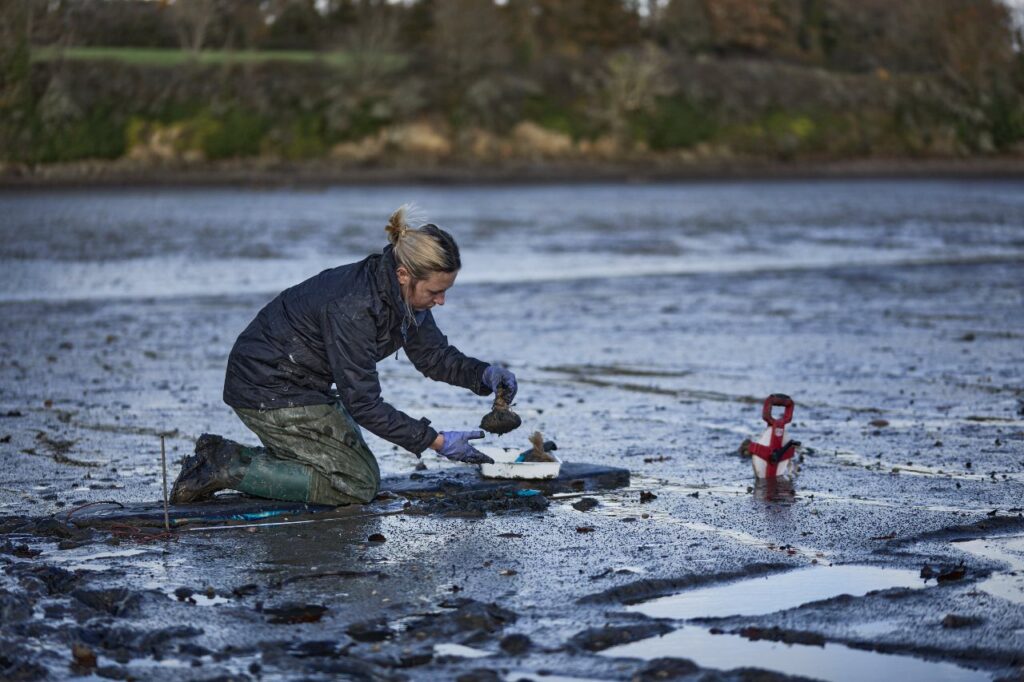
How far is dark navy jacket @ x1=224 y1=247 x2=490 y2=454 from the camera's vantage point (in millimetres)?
6770

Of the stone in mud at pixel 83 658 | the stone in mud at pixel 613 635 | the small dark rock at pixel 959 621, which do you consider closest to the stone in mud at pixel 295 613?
the stone in mud at pixel 83 658

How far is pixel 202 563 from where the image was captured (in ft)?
20.2

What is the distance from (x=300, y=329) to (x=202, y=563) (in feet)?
4.26

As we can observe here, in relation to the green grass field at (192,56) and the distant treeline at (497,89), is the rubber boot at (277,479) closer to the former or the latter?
the distant treeline at (497,89)

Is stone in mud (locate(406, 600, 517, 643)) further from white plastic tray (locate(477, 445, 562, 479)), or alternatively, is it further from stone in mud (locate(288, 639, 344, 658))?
white plastic tray (locate(477, 445, 562, 479))

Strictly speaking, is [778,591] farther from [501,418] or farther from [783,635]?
[501,418]

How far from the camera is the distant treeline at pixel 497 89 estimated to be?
1705 inches

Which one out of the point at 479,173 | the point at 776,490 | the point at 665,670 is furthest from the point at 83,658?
the point at 479,173

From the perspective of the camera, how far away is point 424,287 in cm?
675

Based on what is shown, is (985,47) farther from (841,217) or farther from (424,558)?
(424,558)

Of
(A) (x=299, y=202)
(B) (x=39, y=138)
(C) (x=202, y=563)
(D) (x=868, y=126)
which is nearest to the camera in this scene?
(C) (x=202, y=563)

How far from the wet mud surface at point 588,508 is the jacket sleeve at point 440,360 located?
1.90 feet

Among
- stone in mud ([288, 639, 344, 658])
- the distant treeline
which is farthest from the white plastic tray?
A: the distant treeline

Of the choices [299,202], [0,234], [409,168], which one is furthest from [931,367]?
[409,168]
